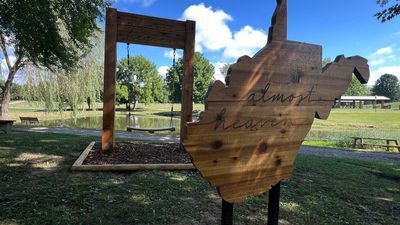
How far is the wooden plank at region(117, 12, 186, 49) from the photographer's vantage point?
23.2 ft

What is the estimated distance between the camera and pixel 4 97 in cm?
1836

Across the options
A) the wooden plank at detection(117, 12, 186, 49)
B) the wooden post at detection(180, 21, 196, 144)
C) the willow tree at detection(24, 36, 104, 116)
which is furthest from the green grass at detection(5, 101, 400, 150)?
the wooden plank at detection(117, 12, 186, 49)

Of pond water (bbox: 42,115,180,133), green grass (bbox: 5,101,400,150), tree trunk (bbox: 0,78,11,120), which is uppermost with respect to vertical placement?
tree trunk (bbox: 0,78,11,120)

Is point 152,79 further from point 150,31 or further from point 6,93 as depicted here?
point 150,31

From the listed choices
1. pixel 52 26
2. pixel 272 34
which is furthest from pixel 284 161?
pixel 52 26

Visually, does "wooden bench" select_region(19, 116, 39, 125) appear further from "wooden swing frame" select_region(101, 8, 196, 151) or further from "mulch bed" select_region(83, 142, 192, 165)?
"wooden swing frame" select_region(101, 8, 196, 151)

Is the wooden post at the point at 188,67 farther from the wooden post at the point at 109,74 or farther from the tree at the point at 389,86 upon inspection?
the tree at the point at 389,86

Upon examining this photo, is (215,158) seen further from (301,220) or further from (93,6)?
(93,6)

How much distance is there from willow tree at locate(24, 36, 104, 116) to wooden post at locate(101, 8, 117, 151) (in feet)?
40.9

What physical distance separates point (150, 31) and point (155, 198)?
168 inches

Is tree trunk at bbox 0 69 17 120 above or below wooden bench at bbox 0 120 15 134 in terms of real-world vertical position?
above

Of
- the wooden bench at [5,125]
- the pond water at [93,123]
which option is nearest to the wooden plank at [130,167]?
the wooden bench at [5,125]

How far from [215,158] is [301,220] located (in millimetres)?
2153

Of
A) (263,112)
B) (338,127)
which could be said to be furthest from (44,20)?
(338,127)
